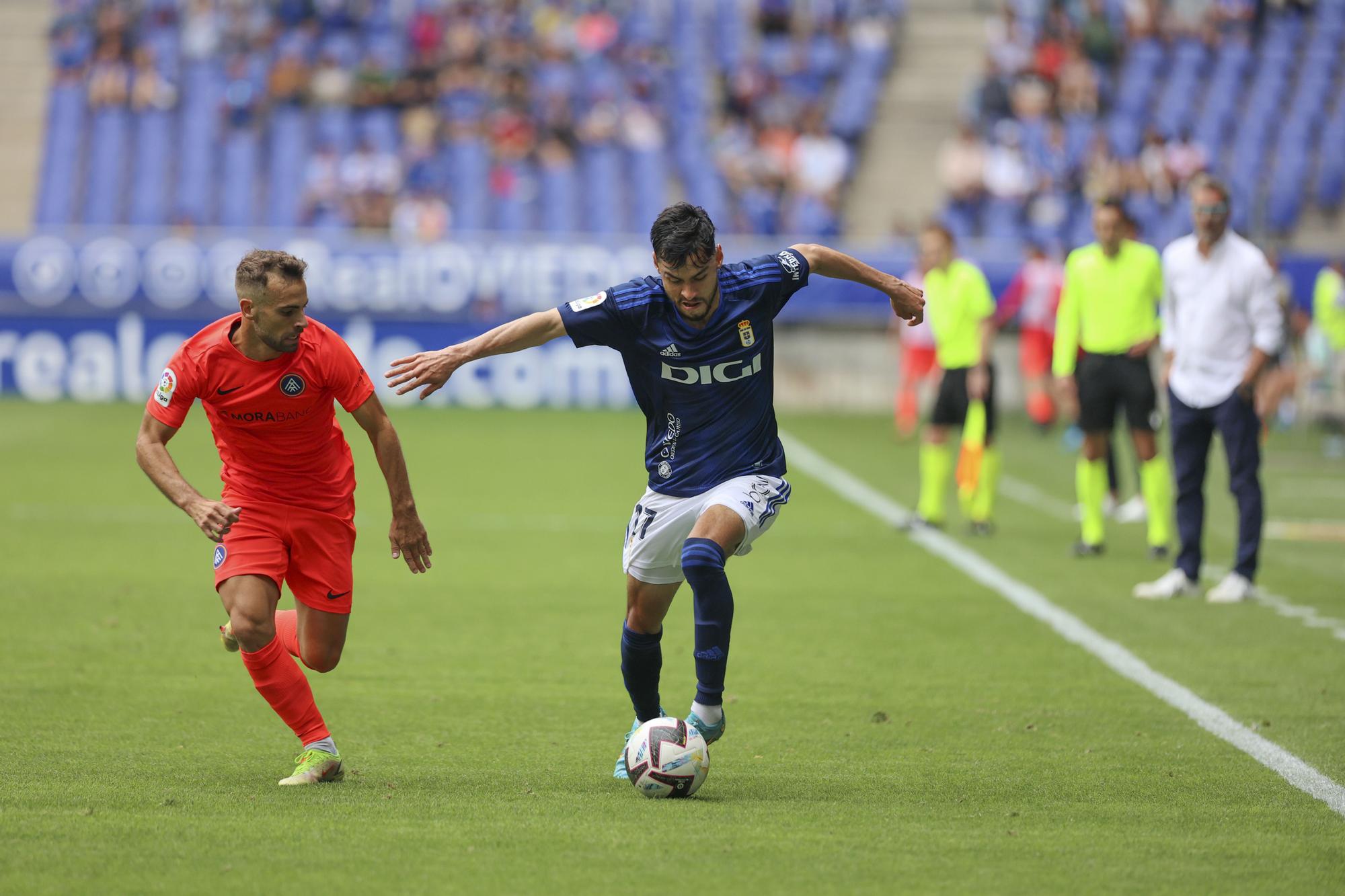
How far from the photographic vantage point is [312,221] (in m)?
26.6

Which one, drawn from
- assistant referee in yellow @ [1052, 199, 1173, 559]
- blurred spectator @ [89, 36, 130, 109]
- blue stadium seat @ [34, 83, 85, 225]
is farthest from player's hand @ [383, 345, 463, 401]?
blurred spectator @ [89, 36, 130, 109]

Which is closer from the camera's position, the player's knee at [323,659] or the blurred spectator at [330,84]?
the player's knee at [323,659]

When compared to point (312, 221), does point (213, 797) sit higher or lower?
lower

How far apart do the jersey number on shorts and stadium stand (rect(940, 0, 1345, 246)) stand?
2060 centimetres

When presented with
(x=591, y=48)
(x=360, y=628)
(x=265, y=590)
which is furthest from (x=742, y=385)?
(x=591, y=48)

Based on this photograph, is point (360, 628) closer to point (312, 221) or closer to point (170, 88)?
point (312, 221)

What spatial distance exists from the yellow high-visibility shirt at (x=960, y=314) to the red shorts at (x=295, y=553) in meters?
7.57

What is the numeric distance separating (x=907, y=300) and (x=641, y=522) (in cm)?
130

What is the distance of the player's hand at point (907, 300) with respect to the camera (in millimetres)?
6082

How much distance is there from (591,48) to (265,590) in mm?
25767

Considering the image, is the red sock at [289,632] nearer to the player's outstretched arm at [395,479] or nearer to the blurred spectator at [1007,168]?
the player's outstretched arm at [395,479]

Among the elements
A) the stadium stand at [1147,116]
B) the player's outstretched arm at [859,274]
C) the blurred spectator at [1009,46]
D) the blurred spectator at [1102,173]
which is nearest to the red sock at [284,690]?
the player's outstretched arm at [859,274]

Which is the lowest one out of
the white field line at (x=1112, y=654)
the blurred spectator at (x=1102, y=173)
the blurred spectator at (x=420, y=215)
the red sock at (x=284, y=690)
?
the white field line at (x=1112, y=654)

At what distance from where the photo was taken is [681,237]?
5.50 meters
